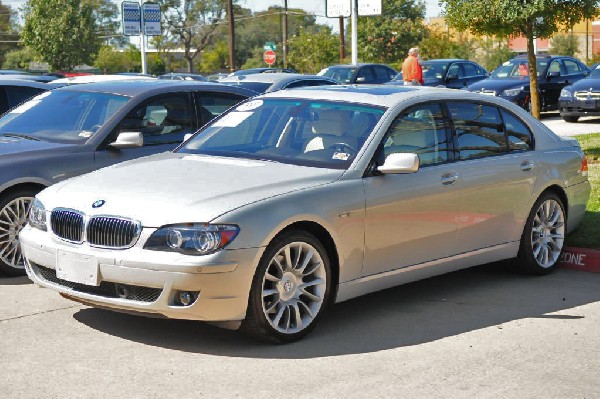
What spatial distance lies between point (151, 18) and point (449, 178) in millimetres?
27567

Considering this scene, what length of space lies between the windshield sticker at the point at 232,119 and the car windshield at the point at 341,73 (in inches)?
794

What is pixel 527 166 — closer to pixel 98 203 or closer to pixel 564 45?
pixel 98 203

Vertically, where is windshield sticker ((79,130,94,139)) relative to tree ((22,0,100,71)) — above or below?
below

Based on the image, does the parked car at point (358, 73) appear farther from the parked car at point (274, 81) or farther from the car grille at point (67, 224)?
the car grille at point (67, 224)

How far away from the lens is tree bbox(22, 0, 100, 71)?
64125mm

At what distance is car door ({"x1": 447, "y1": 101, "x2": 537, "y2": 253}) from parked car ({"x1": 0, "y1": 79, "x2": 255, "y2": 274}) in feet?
8.79

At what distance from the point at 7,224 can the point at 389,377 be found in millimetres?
3964

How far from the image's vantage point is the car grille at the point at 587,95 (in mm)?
23562

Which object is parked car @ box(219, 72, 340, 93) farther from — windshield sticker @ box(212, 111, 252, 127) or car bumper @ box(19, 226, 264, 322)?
car bumper @ box(19, 226, 264, 322)

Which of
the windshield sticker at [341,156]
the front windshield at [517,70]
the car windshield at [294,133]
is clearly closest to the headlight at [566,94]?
the front windshield at [517,70]

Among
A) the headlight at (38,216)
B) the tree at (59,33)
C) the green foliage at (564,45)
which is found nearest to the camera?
the headlight at (38,216)

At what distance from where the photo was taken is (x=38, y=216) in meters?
6.82

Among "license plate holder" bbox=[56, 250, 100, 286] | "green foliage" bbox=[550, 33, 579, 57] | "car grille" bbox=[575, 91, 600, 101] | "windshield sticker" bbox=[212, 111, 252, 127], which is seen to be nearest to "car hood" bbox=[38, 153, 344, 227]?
"license plate holder" bbox=[56, 250, 100, 286]

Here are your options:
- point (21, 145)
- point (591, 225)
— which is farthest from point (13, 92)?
point (591, 225)
